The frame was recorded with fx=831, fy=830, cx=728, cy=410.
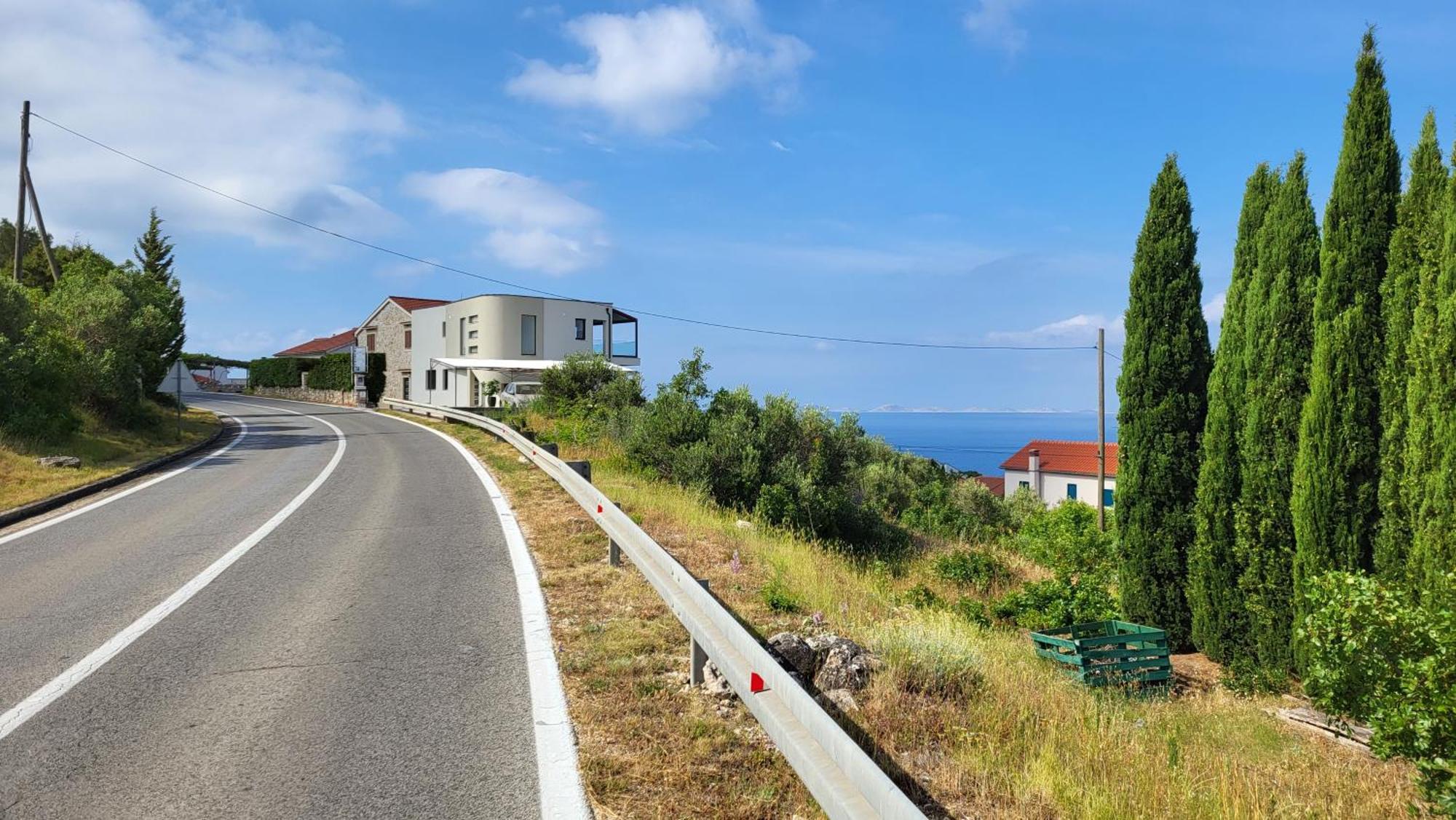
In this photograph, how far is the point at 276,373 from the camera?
208 ft

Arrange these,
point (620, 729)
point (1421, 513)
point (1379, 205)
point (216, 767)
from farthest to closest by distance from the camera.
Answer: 1. point (1379, 205)
2. point (1421, 513)
3. point (620, 729)
4. point (216, 767)

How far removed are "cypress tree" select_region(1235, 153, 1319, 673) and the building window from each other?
3947cm

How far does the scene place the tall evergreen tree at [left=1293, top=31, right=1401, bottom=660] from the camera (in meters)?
8.64

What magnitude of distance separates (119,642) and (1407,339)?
1166cm

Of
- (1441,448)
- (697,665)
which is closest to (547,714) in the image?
(697,665)

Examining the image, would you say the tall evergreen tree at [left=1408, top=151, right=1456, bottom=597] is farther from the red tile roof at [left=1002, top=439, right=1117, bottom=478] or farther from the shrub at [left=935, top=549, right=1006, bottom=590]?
the red tile roof at [left=1002, top=439, right=1117, bottom=478]

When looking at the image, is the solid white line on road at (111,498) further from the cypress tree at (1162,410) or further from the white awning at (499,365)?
the white awning at (499,365)

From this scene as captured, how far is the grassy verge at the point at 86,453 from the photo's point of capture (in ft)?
45.0

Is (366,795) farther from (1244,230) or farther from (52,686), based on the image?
(1244,230)

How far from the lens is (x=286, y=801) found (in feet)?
11.6

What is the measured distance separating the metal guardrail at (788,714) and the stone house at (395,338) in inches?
2008

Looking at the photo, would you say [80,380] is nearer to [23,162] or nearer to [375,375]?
[23,162]

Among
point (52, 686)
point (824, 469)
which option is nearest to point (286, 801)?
point (52, 686)

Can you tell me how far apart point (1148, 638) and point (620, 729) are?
632 centimetres
